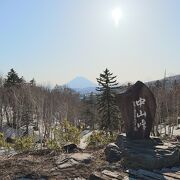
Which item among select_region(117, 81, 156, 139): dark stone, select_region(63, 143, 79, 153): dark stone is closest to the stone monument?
select_region(117, 81, 156, 139): dark stone

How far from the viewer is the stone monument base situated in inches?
252

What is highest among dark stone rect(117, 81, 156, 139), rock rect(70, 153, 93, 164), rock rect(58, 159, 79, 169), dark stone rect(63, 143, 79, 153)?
dark stone rect(117, 81, 156, 139)

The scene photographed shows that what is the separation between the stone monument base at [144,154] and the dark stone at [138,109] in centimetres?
35

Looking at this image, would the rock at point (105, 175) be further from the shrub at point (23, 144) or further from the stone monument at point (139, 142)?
the shrub at point (23, 144)

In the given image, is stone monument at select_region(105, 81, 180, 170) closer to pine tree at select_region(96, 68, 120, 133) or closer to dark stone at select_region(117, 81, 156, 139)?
dark stone at select_region(117, 81, 156, 139)

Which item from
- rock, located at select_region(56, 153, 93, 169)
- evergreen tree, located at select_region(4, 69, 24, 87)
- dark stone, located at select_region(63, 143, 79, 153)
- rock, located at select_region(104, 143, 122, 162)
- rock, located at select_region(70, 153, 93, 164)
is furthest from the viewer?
evergreen tree, located at select_region(4, 69, 24, 87)

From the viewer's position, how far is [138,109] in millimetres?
8039

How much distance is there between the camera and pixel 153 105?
8102mm

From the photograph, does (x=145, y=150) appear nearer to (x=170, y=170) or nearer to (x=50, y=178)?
(x=170, y=170)

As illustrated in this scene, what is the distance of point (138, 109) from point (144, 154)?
67.8 inches

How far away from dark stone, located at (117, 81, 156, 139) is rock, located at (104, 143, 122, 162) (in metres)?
0.79

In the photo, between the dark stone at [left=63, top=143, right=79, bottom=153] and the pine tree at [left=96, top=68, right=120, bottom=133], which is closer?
the dark stone at [left=63, top=143, right=79, bottom=153]

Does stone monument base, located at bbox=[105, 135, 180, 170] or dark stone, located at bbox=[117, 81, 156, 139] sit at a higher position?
dark stone, located at bbox=[117, 81, 156, 139]

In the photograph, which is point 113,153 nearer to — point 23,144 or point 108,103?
point 23,144
